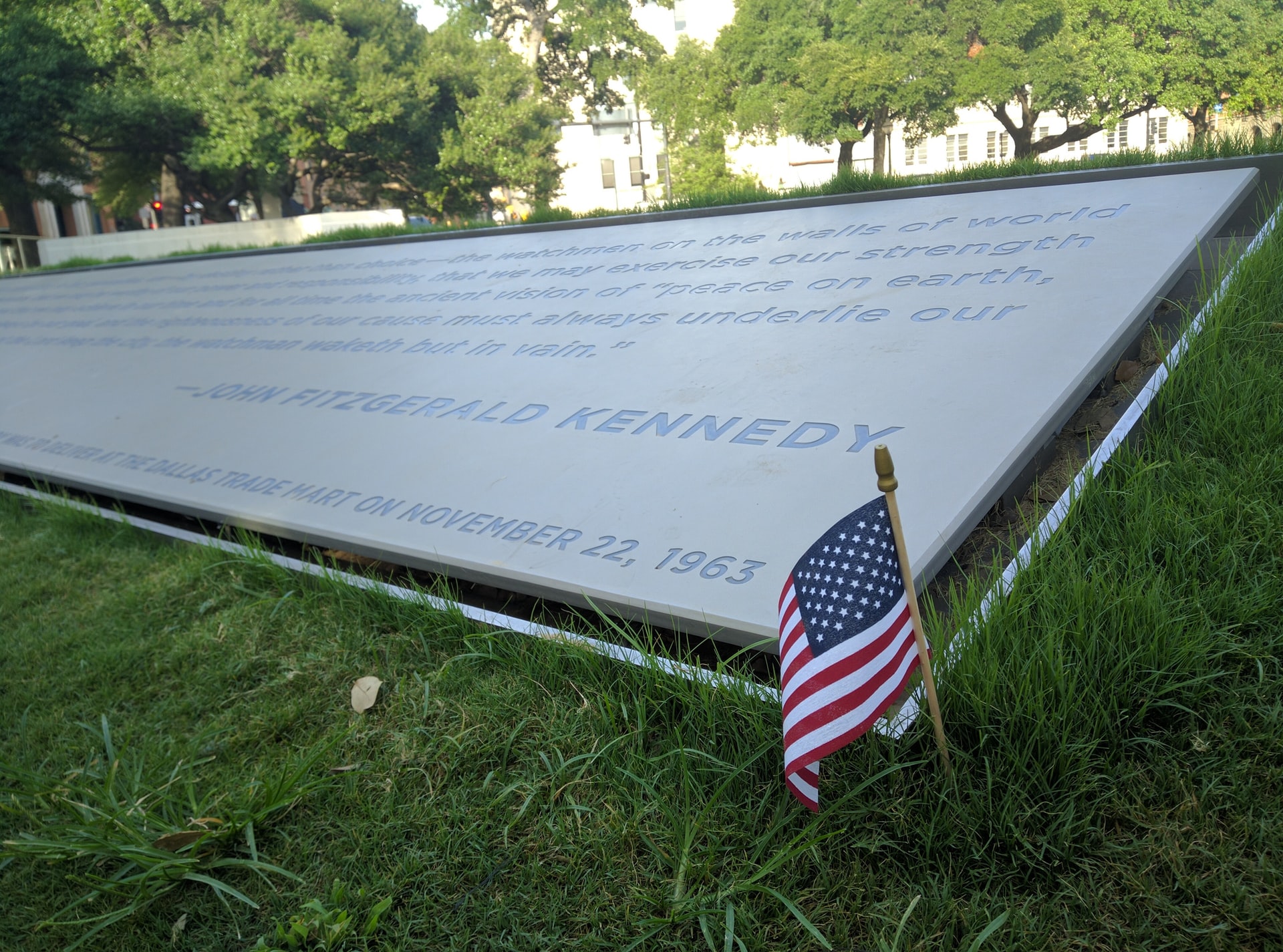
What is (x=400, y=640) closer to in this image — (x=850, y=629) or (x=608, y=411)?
(x=608, y=411)

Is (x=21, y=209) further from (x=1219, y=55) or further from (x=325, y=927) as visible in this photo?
(x=325, y=927)

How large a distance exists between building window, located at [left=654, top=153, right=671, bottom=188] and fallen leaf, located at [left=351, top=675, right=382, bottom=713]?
11899 mm

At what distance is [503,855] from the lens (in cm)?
186

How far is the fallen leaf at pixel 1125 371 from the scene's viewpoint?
3.02 metres

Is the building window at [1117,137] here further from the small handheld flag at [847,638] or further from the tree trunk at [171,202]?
the tree trunk at [171,202]

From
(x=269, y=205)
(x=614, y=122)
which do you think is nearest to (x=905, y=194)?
(x=614, y=122)

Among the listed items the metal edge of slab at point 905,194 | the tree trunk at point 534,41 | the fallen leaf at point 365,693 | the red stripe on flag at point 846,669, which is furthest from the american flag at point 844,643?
the tree trunk at point 534,41

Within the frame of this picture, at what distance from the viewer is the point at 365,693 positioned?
2445 millimetres

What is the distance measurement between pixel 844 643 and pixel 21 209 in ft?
104

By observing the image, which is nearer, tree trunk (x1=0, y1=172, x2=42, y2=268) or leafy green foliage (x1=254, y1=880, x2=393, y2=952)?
leafy green foliage (x1=254, y1=880, x2=393, y2=952)

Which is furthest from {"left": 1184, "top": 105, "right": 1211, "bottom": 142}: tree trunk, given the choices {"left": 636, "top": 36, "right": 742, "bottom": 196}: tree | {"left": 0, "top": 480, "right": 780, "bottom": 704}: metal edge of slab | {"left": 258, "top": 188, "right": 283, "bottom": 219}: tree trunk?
{"left": 258, "top": 188, "right": 283, "bottom": 219}: tree trunk

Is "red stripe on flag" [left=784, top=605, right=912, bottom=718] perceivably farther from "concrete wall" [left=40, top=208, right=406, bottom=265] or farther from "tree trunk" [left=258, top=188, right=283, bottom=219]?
"tree trunk" [left=258, top=188, right=283, bottom=219]

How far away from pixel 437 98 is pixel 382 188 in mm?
3159

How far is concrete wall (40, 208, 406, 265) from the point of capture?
83.9 feet
